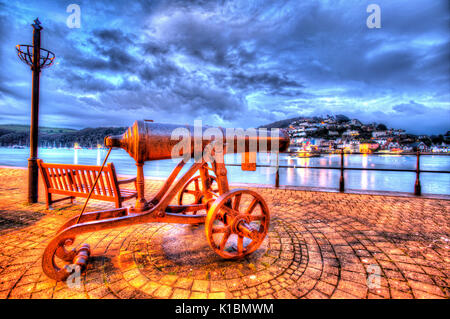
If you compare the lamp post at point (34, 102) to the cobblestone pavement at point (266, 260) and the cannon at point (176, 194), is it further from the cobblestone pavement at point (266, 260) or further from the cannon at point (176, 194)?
the cannon at point (176, 194)

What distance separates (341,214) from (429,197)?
277 centimetres

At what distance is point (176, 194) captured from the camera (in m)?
2.40

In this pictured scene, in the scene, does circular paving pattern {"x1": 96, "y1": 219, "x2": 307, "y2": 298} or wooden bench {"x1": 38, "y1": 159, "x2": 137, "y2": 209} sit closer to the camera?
circular paving pattern {"x1": 96, "y1": 219, "x2": 307, "y2": 298}

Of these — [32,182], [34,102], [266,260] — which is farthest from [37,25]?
[266,260]

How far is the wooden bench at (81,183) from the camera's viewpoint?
130 inches

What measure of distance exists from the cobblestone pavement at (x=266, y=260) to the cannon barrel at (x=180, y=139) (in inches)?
47.6

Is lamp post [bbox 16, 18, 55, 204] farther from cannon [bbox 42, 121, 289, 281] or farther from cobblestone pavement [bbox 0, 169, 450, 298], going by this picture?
cannon [bbox 42, 121, 289, 281]

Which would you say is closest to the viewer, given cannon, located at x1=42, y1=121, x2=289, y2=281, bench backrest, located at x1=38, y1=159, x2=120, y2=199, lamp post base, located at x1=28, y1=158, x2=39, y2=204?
cannon, located at x1=42, y1=121, x2=289, y2=281

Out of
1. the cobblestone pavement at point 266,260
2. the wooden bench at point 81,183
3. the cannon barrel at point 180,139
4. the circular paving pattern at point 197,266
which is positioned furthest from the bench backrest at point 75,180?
the cannon barrel at point 180,139

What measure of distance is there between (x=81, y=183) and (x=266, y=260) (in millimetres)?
3479

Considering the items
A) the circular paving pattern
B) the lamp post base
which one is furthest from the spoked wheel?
the lamp post base

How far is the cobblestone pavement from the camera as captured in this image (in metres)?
1.85
